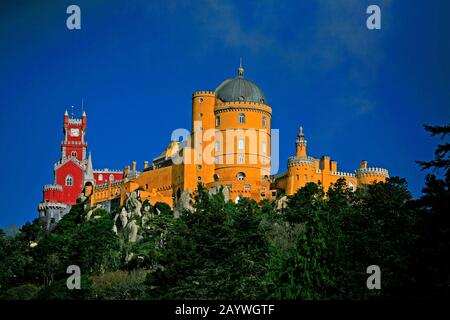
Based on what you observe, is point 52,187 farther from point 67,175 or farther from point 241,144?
point 241,144

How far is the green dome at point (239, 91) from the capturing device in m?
95.3

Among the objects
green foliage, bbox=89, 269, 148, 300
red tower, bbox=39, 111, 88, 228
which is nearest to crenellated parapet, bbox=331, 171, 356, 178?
green foliage, bbox=89, 269, 148, 300

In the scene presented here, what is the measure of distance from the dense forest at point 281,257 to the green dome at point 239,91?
1718 cm

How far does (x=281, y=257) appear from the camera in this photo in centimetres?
5684

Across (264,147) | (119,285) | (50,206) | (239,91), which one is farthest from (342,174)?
(50,206)

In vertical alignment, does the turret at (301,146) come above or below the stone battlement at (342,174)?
above

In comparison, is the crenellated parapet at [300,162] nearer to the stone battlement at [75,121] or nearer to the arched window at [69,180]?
the arched window at [69,180]

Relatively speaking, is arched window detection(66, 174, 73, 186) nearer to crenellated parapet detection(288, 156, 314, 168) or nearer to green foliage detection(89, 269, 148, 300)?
crenellated parapet detection(288, 156, 314, 168)

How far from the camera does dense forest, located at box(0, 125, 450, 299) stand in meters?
31.7

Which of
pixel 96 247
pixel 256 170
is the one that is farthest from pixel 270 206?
pixel 96 247

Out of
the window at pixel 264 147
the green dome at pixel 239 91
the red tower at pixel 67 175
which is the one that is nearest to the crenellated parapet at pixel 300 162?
the window at pixel 264 147

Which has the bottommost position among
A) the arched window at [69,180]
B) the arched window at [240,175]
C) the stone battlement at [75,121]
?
the arched window at [240,175]

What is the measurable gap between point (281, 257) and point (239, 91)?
1611 inches
